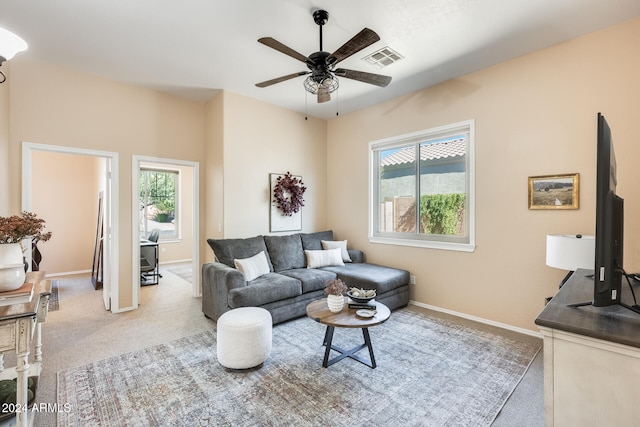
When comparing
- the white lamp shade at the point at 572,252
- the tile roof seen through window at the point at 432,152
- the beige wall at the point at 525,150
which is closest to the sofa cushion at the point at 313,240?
the beige wall at the point at 525,150

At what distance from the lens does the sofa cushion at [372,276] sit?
12.1 feet

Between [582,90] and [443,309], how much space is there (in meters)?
2.84

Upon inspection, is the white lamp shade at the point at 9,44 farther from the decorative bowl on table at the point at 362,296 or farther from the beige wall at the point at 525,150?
the beige wall at the point at 525,150

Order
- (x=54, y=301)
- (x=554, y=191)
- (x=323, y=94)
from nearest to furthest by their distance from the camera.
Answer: (x=323, y=94) → (x=554, y=191) → (x=54, y=301)

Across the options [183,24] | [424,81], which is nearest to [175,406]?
[183,24]

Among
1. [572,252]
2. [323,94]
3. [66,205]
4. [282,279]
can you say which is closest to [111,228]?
[282,279]

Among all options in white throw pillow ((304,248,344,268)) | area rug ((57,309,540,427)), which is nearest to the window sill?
white throw pillow ((304,248,344,268))

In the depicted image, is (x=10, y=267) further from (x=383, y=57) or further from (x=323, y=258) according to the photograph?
(x=383, y=57)

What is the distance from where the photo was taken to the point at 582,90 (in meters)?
2.88

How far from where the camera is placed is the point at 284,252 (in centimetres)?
432

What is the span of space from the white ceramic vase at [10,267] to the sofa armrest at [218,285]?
176cm

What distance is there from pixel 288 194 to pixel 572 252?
143 inches

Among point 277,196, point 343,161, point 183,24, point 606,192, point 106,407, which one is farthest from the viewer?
point 343,161

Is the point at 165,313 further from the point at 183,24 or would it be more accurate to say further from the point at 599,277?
the point at 599,277
